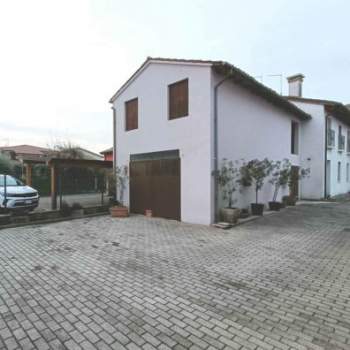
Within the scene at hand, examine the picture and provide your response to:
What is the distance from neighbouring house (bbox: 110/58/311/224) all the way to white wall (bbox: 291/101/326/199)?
349 centimetres

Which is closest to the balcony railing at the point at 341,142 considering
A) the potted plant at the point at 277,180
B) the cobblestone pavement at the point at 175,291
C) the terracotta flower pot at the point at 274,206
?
the potted plant at the point at 277,180

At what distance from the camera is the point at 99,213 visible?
31.9 ft

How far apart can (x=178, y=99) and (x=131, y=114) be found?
3.01m

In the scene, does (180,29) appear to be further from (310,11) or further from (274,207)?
(274,207)

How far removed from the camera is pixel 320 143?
42.5ft

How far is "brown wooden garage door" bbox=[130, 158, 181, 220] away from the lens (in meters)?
8.25

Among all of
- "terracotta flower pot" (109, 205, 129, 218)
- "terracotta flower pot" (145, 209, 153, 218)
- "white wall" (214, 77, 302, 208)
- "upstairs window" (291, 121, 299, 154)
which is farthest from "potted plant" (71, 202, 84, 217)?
"upstairs window" (291, 121, 299, 154)

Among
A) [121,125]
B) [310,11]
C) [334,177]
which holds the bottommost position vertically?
[334,177]

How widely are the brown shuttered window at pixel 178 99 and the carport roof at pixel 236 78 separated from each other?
0.78 meters

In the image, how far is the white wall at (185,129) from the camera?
7.32 metres

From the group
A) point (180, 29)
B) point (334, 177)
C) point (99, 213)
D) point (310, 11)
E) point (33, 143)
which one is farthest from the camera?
point (33, 143)

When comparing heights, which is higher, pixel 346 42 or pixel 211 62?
pixel 346 42

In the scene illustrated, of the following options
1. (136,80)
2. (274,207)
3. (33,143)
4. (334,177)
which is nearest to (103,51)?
(136,80)

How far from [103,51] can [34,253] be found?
7925 millimetres
